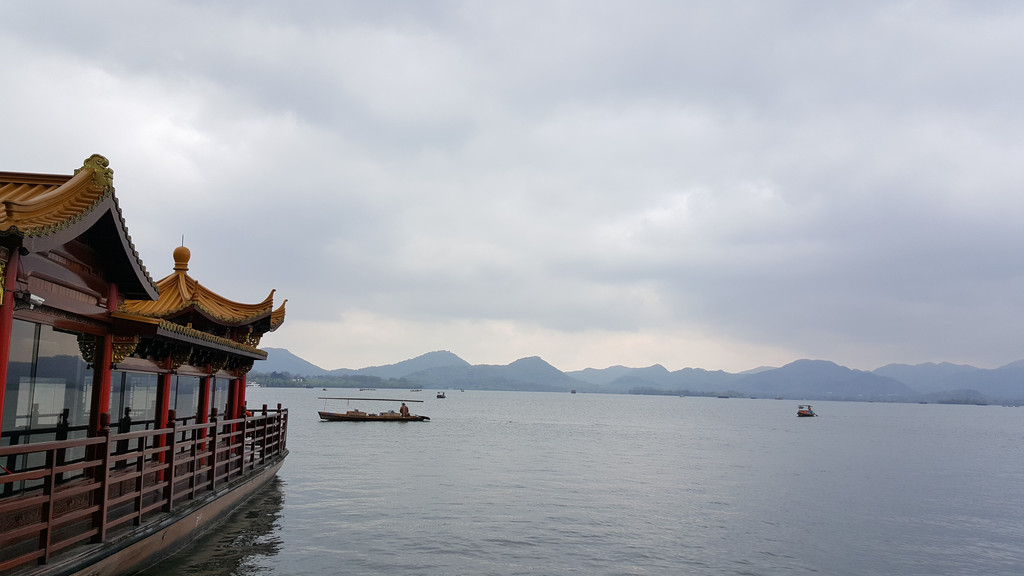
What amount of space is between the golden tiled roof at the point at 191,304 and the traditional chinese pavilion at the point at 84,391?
0.15 metres

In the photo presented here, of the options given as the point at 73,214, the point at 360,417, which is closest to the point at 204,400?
the point at 73,214

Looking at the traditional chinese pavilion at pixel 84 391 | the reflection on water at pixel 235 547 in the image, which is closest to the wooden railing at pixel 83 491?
the traditional chinese pavilion at pixel 84 391

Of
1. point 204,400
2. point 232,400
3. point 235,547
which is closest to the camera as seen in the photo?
point 235,547

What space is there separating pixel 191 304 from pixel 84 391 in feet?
17.7

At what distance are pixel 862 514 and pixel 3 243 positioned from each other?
103ft

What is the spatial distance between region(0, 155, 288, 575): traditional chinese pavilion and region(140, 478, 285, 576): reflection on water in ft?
1.78

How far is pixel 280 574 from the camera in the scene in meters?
15.2

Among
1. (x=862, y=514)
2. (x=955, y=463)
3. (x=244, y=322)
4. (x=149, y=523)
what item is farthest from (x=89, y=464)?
(x=955, y=463)

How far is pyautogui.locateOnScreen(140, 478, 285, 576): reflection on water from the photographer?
46.6 ft

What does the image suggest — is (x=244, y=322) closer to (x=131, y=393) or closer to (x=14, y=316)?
(x=131, y=393)

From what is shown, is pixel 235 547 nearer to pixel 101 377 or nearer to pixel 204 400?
pixel 204 400

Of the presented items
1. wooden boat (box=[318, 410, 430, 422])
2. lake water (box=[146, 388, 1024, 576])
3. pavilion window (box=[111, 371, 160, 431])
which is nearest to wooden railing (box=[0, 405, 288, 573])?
pavilion window (box=[111, 371, 160, 431])

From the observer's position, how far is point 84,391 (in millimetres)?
13156

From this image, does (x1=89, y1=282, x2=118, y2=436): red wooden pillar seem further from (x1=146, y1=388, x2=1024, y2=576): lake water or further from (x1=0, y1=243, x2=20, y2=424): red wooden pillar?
(x1=0, y1=243, x2=20, y2=424): red wooden pillar
